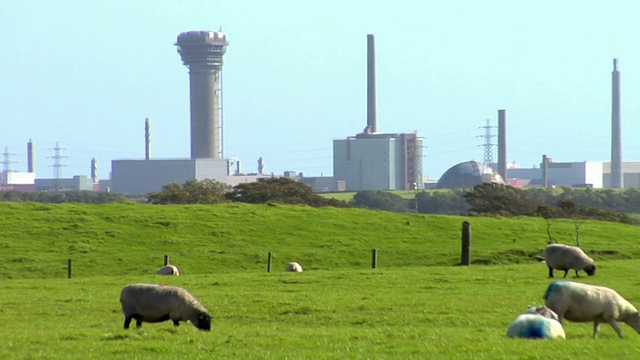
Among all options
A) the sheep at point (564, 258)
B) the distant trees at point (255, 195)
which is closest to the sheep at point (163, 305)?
the sheep at point (564, 258)

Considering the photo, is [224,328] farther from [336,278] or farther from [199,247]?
[199,247]

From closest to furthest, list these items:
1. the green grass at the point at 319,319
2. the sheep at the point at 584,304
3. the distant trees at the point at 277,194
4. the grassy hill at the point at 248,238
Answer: the green grass at the point at 319,319, the sheep at the point at 584,304, the grassy hill at the point at 248,238, the distant trees at the point at 277,194

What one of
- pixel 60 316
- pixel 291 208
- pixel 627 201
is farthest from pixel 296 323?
pixel 627 201

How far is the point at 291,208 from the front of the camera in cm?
7731

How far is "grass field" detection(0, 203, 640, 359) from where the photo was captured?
20.3 m

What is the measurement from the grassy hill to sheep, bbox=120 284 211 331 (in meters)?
29.5

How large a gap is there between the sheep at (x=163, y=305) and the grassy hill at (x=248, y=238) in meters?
29.5

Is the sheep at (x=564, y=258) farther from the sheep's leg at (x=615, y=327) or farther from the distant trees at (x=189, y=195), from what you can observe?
the distant trees at (x=189, y=195)

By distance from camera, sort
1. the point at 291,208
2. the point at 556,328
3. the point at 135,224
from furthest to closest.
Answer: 1. the point at 291,208
2. the point at 135,224
3. the point at 556,328

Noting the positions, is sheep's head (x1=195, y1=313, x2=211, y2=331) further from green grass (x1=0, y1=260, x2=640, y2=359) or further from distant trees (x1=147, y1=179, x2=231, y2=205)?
distant trees (x1=147, y1=179, x2=231, y2=205)

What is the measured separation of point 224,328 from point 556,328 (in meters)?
7.93

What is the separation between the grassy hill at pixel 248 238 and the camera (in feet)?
188

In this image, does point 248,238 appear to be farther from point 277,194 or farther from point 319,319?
point 277,194

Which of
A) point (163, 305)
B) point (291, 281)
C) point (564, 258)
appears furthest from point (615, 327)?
point (564, 258)
